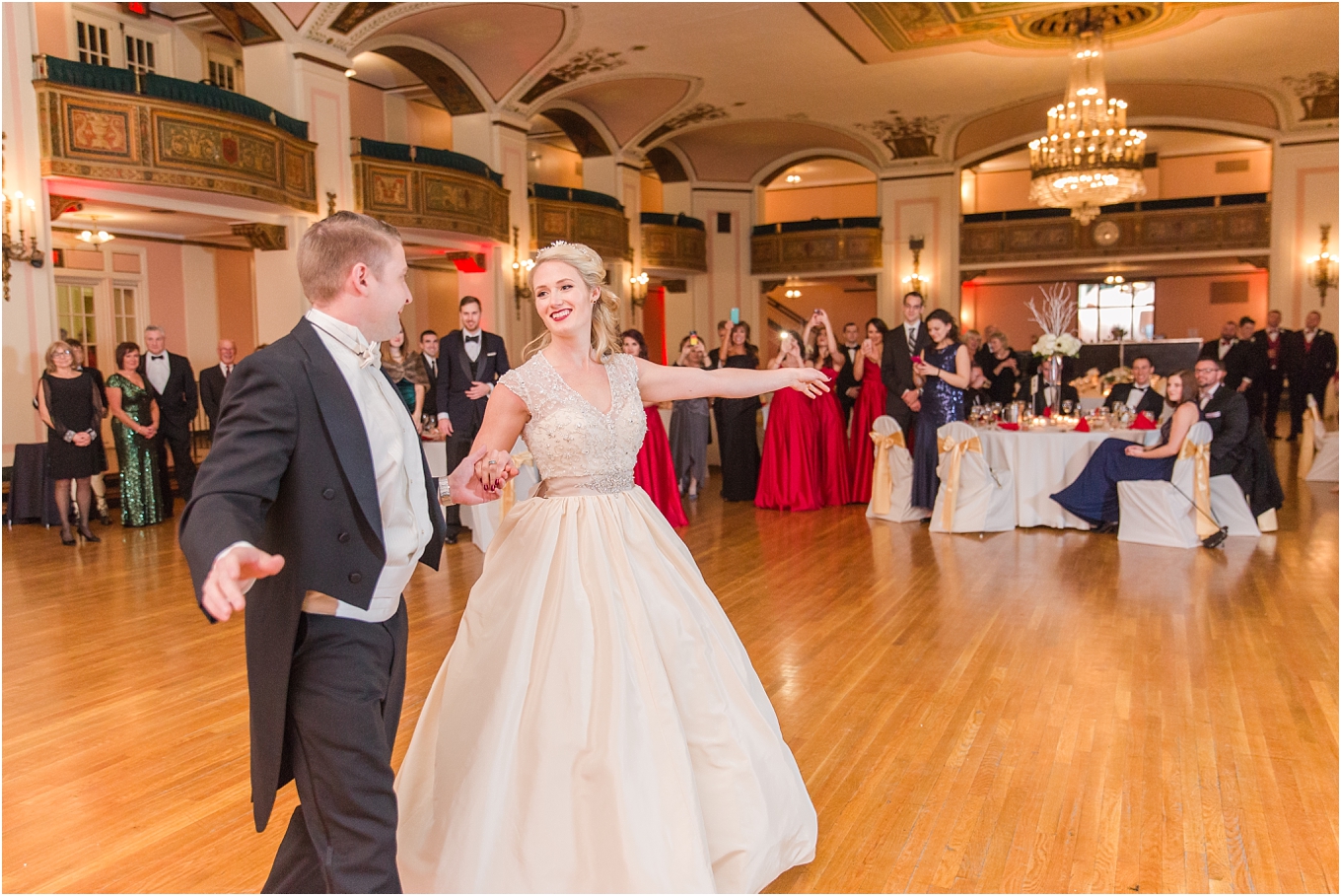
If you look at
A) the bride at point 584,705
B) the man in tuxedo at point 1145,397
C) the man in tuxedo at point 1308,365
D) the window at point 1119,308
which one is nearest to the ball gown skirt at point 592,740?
the bride at point 584,705

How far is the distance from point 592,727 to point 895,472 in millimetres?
5539

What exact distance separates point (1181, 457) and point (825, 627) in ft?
10.2

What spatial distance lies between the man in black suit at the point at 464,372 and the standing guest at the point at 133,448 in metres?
2.91

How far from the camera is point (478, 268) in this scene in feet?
43.3

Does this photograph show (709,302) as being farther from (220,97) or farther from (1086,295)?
(220,97)

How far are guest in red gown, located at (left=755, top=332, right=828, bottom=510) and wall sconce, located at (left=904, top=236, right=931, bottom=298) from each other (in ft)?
32.4

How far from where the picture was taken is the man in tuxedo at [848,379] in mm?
8406

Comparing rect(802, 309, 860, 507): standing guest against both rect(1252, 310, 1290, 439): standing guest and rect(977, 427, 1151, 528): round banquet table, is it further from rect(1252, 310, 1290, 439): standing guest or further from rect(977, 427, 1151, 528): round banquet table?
rect(1252, 310, 1290, 439): standing guest

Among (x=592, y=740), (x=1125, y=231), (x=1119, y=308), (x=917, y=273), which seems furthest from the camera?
(x=1119, y=308)

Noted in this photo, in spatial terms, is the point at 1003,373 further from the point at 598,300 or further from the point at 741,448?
the point at 598,300

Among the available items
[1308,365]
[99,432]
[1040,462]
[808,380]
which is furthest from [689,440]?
[1308,365]

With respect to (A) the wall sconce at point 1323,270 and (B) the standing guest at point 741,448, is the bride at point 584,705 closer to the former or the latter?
(B) the standing guest at point 741,448

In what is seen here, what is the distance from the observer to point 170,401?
8.25 metres

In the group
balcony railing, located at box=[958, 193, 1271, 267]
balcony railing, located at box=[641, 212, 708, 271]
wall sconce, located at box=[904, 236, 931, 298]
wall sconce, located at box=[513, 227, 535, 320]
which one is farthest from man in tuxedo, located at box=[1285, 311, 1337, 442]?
wall sconce, located at box=[513, 227, 535, 320]
